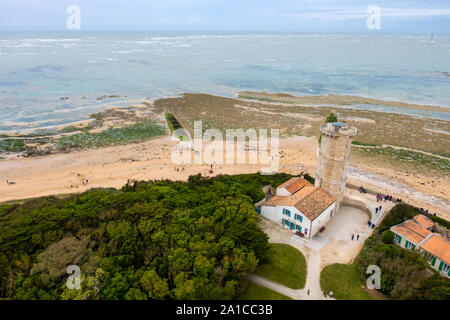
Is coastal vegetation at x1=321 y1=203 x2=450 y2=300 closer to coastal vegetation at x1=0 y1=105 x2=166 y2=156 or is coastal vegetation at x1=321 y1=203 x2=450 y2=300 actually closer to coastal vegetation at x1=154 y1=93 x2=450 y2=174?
coastal vegetation at x1=154 y1=93 x2=450 y2=174

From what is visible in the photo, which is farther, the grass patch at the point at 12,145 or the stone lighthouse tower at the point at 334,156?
the grass patch at the point at 12,145

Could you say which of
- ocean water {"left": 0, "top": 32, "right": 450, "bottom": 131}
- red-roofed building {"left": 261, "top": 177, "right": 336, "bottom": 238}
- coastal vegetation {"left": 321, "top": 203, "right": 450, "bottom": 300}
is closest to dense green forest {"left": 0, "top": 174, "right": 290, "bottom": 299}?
red-roofed building {"left": 261, "top": 177, "right": 336, "bottom": 238}

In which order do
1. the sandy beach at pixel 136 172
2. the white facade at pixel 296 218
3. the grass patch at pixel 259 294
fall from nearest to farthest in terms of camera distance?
1. the grass patch at pixel 259 294
2. the white facade at pixel 296 218
3. the sandy beach at pixel 136 172

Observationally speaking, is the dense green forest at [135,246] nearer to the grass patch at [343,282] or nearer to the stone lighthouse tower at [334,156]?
the grass patch at [343,282]

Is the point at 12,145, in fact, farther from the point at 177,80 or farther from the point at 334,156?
the point at 177,80

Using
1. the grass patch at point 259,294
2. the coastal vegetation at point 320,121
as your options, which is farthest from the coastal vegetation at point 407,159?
the grass patch at point 259,294
